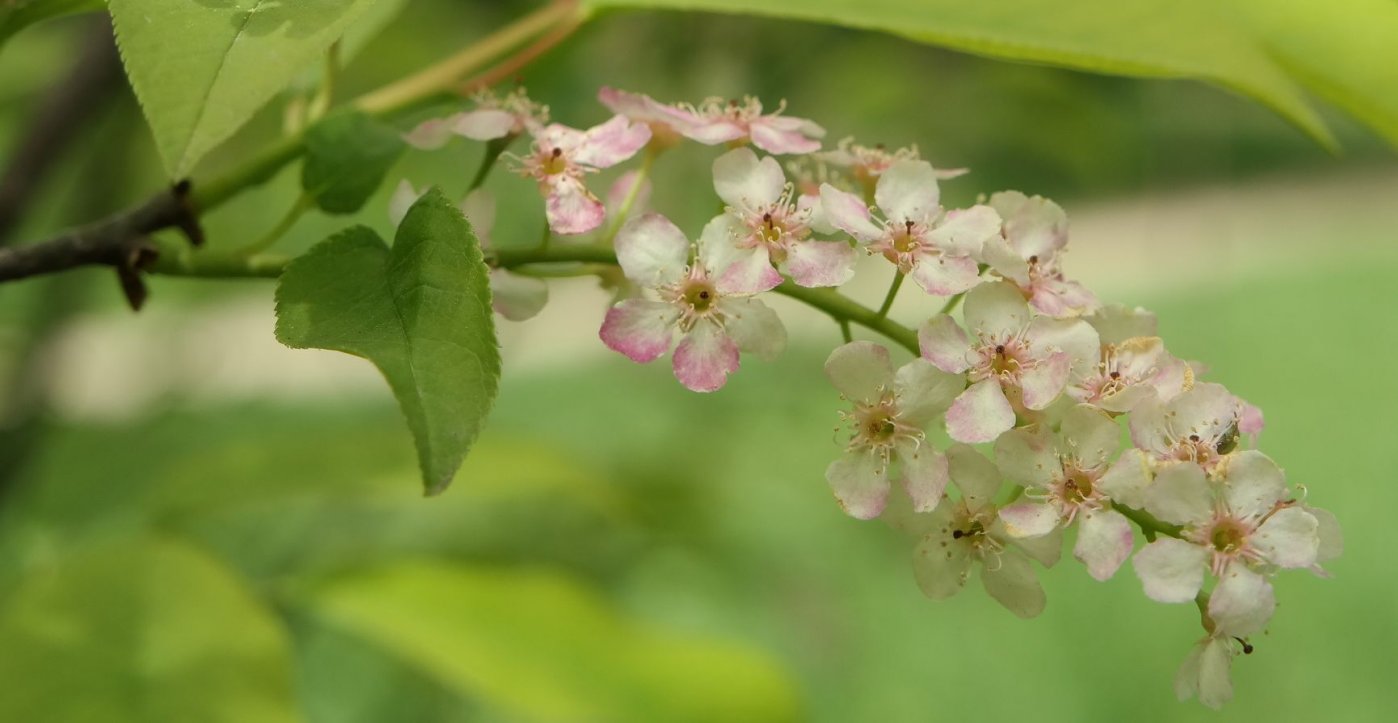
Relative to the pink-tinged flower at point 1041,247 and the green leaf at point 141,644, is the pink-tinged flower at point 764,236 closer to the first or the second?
the pink-tinged flower at point 1041,247

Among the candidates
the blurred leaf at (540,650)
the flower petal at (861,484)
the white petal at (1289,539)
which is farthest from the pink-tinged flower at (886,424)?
the blurred leaf at (540,650)

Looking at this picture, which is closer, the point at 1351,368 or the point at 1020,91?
the point at 1020,91

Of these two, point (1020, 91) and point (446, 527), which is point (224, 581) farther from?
point (1020, 91)

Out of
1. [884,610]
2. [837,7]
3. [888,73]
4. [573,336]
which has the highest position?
[837,7]

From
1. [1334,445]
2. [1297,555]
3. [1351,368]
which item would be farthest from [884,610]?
[1297,555]

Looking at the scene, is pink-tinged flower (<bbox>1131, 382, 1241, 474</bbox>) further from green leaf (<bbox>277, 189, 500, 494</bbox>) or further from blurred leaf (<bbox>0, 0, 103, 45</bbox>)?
blurred leaf (<bbox>0, 0, 103, 45</bbox>)

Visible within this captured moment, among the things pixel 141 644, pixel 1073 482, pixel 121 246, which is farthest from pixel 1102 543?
pixel 141 644
